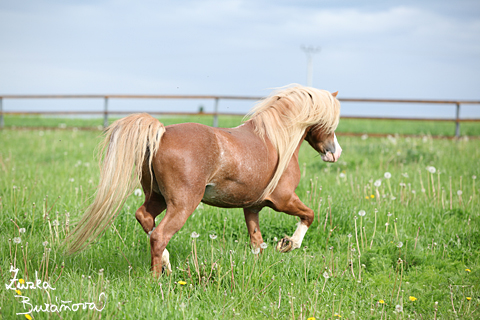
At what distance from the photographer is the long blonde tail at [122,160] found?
9.50ft

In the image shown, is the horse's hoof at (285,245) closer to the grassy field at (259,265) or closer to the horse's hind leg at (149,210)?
the grassy field at (259,265)

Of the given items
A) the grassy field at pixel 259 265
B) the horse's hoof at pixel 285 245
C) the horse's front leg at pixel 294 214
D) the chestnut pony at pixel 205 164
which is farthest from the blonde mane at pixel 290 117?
the grassy field at pixel 259 265

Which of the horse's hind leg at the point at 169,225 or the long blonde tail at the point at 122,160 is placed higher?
the long blonde tail at the point at 122,160

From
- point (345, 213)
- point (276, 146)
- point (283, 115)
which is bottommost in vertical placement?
point (345, 213)

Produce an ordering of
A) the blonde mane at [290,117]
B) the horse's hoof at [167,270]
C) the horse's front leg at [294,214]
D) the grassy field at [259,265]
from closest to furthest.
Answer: the grassy field at [259,265], the horse's hoof at [167,270], the blonde mane at [290,117], the horse's front leg at [294,214]

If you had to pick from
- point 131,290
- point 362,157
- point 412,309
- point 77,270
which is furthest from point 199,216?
point 362,157

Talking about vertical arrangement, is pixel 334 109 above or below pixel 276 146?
above

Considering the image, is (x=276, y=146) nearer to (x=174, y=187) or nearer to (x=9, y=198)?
(x=174, y=187)

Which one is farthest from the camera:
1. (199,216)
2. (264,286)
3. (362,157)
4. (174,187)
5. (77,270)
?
(362,157)

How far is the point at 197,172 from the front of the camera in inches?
116

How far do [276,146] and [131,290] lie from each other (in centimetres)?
160

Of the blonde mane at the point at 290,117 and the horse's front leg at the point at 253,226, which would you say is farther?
the horse's front leg at the point at 253,226

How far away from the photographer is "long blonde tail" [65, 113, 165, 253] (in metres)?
2.89

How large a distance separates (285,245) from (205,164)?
1.34 m
